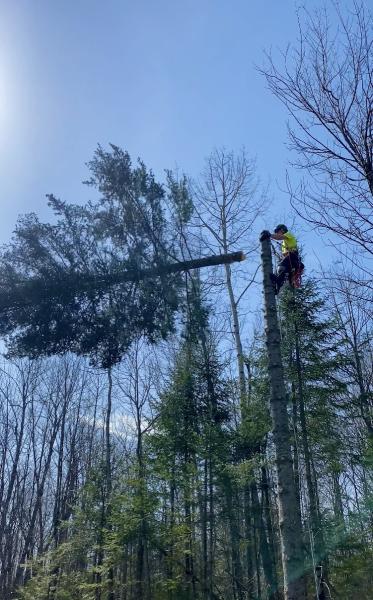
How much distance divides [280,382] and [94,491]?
12139mm

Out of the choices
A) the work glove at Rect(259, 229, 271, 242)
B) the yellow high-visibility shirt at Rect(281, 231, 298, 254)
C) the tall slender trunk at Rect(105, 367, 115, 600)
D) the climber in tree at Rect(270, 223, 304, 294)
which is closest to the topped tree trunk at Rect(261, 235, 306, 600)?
the work glove at Rect(259, 229, 271, 242)

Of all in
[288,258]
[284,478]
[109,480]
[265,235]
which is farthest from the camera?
[109,480]

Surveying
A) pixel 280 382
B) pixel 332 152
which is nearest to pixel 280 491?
pixel 280 382

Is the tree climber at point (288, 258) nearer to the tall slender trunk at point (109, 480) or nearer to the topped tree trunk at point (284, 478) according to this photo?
the topped tree trunk at point (284, 478)

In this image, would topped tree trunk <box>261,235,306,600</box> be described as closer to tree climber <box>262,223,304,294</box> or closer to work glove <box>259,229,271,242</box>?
work glove <box>259,229,271,242</box>

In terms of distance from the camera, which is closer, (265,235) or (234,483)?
(265,235)

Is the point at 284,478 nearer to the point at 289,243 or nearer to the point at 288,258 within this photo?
the point at 288,258

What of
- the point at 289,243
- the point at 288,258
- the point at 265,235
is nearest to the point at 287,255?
the point at 288,258

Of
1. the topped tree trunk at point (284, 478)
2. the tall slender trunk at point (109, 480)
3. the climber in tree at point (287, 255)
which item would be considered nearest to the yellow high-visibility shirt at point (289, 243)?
the climber in tree at point (287, 255)

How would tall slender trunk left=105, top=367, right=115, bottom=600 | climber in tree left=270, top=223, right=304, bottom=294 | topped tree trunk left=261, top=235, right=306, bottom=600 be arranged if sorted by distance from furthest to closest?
Answer: tall slender trunk left=105, top=367, right=115, bottom=600
climber in tree left=270, top=223, right=304, bottom=294
topped tree trunk left=261, top=235, right=306, bottom=600

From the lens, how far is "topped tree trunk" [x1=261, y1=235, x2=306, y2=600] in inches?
245

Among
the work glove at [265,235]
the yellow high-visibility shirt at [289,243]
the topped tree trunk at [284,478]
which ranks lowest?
the topped tree trunk at [284,478]

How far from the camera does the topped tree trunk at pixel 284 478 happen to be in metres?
6.22

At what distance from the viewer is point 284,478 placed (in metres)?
6.56
